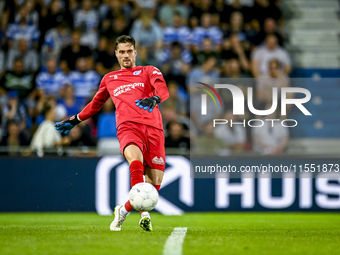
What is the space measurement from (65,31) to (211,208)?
632 centimetres

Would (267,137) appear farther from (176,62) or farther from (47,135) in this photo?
(47,135)

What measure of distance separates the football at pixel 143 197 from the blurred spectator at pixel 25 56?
854 cm

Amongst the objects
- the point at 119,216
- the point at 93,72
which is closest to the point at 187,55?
the point at 93,72

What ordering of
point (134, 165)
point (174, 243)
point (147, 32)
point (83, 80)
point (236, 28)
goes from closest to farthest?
point (174, 243) → point (134, 165) → point (83, 80) → point (147, 32) → point (236, 28)

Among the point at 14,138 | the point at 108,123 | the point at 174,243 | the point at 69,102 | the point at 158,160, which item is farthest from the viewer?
the point at 69,102

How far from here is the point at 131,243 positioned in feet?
17.0

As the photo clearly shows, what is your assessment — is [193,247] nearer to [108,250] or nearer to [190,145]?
[108,250]

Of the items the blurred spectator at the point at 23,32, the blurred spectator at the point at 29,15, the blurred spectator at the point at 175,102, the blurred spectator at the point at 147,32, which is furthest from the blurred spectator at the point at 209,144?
the blurred spectator at the point at 29,15

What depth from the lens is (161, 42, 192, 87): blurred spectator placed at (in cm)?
1295

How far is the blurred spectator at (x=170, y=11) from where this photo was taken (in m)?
14.6

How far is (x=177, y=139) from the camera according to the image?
1126 centimetres

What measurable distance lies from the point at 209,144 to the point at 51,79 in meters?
4.40

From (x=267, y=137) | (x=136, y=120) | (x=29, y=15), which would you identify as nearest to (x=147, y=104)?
(x=136, y=120)

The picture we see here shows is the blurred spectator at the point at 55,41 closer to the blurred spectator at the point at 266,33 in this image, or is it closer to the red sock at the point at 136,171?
the blurred spectator at the point at 266,33
